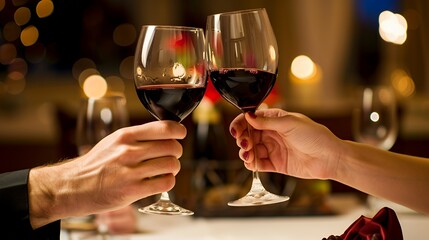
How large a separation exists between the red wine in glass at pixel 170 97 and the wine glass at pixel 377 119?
3.28 ft

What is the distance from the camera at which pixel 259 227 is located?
1.85 meters

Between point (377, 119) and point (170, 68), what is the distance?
3.52 feet

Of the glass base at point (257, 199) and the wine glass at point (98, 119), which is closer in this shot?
the glass base at point (257, 199)

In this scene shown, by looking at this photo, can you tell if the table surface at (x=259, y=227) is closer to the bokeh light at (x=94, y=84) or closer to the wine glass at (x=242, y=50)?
the wine glass at (x=242, y=50)

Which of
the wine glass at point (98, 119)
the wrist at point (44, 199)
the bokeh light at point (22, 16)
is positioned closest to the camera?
the wrist at point (44, 199)

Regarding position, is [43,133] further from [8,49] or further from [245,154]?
[245,154]

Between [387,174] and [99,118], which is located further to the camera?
[99,118]

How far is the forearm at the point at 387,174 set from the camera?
4.39 ft

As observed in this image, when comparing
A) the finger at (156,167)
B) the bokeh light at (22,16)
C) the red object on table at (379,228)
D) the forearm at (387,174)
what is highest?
the bokeh light at (22,16)

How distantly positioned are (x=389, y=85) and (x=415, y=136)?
1.90ft

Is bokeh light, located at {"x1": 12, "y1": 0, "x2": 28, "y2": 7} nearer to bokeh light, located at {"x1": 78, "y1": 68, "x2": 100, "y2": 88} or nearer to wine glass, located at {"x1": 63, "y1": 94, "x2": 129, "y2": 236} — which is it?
bokeh light, located at {"x1": 78, "y1": 68, "x2": 100, "y2": 88}

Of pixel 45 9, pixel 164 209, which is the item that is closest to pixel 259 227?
pixel 164 209

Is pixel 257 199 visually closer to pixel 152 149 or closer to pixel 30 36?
pixel 152 149

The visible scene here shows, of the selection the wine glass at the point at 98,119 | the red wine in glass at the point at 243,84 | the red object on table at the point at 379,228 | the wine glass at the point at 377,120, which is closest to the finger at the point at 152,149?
the red wine in glass at the point at 243,84
